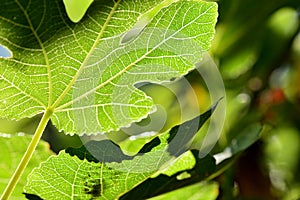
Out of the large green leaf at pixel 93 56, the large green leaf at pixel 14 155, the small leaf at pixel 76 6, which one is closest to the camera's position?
the large green leaf at pixel 93 56

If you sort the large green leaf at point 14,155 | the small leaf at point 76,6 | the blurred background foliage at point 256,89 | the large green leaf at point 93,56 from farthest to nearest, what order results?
the blurred background foliage at point 256,89 < the small leaf at point 76,6 < the large green leaf at point 14,155 < the large green leaf at point 93,56

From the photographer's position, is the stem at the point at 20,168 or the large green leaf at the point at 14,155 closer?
the stem at the point at 20,168

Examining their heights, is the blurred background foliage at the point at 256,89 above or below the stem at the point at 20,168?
below

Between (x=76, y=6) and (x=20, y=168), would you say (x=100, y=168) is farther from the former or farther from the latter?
(x=76, y=6)

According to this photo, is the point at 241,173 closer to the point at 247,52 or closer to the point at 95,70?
the point at 247,52

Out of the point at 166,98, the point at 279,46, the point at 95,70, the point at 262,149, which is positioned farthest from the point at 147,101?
the point at 279,46

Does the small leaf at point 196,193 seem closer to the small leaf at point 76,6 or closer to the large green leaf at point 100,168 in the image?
the large green leaf at point 100,168

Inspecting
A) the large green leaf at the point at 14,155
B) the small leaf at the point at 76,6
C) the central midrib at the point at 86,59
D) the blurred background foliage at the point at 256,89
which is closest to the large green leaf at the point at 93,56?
the central midrib at the point at 86,59
